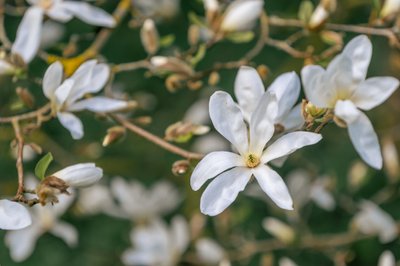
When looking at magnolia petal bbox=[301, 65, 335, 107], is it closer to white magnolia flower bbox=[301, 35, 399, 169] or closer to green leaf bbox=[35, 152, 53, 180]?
white magnolia flower bbox=[301, 35, 399, 169]

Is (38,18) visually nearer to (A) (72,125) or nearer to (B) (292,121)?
(A) (72,125)

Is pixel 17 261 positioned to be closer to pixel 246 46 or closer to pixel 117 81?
pixel 117 81

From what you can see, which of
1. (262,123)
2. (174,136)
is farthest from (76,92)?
(262,123)

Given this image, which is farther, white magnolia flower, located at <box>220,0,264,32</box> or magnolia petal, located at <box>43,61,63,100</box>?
white magnolia flower, located at <box>220,0,264,32</box>

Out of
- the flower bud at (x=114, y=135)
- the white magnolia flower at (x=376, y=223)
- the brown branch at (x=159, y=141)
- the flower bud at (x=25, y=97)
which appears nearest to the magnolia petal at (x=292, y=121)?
the brown branch at (x=159, y=141)

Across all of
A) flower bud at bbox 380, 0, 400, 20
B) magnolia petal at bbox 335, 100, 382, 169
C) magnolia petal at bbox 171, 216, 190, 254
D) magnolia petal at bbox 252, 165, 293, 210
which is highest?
flower bud at bbox 380, 0, 400, 20

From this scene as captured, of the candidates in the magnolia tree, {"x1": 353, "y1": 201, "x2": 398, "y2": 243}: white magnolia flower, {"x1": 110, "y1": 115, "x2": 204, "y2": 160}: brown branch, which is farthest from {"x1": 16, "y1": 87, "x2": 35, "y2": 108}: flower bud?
{"x1": 353, "y1": 201, "x2": 398, "y2": 243}: white magnolia flower

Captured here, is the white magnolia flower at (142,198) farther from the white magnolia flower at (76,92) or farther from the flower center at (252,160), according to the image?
the flower center at (252,160)
